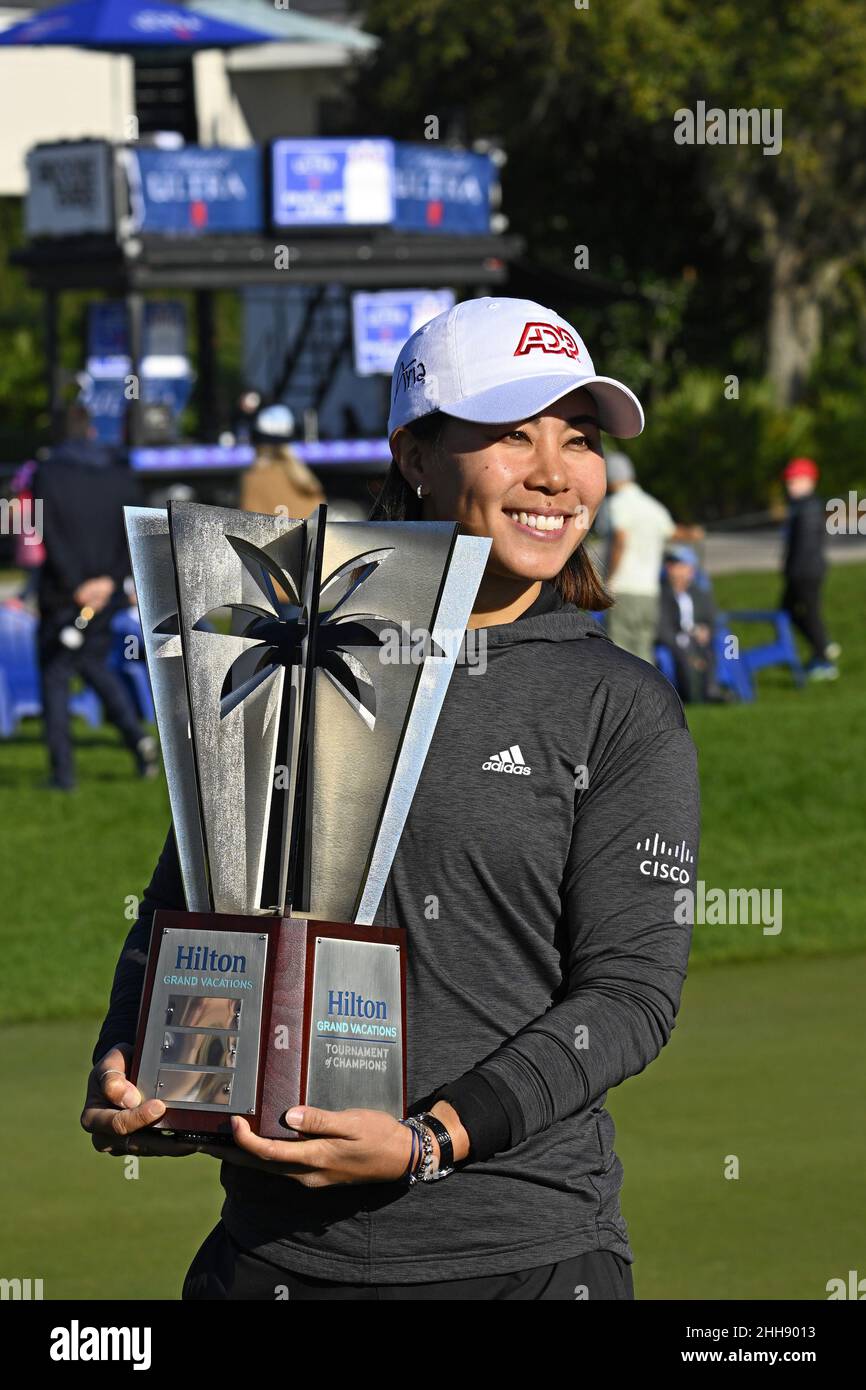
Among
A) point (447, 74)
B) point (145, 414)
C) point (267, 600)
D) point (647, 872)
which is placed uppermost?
point (447, 74)

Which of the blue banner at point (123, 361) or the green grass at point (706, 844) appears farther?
the blue banner at point (123, 361)

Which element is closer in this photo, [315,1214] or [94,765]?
[315,1214]

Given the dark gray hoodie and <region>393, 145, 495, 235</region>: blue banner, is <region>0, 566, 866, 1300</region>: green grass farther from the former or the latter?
<region>393, 145, 495, 235</region>: blue banner

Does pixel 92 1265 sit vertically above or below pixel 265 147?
below

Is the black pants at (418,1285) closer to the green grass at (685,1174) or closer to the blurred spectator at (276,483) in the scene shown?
the green grass at (685,1174)

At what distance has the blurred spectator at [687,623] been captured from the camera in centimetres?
1482

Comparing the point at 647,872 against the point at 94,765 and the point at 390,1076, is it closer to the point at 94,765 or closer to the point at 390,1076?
the point at 390,1076

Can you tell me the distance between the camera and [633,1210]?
5.79 metres

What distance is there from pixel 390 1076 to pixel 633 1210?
3.53 meters

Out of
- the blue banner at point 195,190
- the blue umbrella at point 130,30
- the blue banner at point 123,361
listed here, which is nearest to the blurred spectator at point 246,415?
the blue banner at point 123,361

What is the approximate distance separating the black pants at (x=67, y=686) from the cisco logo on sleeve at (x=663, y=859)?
32.9ft

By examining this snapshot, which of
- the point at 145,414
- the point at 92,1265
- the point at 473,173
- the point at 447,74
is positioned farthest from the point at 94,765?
the point at 447,74

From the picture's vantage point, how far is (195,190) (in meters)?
25.5

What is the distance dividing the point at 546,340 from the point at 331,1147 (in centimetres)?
102
